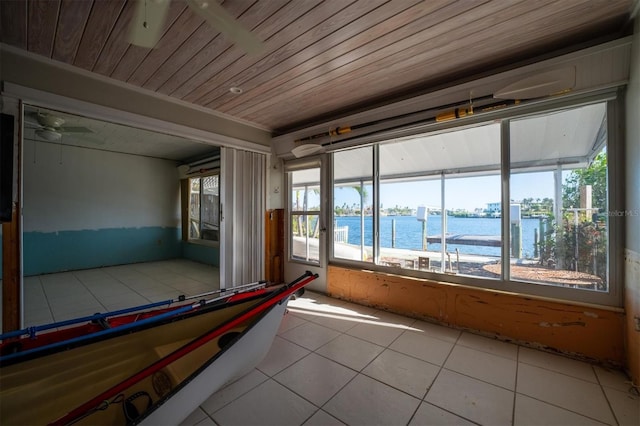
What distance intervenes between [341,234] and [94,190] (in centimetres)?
563

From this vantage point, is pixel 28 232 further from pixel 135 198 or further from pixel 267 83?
pixel 267 83

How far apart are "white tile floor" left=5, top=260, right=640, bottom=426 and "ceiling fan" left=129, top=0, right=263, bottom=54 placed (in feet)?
7.31

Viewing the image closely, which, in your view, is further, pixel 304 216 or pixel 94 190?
pixel 94 190

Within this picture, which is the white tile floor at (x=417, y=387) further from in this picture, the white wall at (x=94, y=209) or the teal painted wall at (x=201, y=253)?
the white wall at (x=94, y=209)

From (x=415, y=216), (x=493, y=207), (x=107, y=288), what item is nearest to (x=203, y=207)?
(x=107, y=288)

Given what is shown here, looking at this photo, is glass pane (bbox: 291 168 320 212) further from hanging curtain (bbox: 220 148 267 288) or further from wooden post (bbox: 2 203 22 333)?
wooden post (bbox: 2 203 22 333)

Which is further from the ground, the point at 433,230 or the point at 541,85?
the point at 541,85

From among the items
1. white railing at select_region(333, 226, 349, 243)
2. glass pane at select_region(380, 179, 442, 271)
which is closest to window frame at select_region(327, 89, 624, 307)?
Result: white railing at select_region(333, 226, 349, 243)

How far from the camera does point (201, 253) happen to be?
19.2ft

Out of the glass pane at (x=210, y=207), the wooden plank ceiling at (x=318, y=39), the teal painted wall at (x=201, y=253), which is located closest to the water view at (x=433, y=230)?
the wooden plank ceiling at (x=318, y=39)

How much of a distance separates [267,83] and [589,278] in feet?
11.3

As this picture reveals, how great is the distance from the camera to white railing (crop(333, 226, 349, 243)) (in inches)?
142

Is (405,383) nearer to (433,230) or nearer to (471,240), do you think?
(471,240)

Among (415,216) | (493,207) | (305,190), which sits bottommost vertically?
(415,216)
